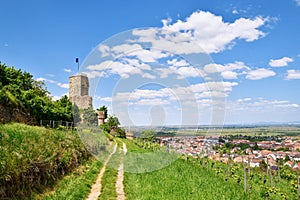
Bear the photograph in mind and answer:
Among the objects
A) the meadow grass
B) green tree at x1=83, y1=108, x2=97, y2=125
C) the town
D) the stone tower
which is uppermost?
the stone tower

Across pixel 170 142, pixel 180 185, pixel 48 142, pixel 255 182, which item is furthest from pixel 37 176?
pixel 170 142

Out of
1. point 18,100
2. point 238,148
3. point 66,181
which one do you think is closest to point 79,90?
point 18,100

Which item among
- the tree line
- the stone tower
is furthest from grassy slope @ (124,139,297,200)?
the stone tower

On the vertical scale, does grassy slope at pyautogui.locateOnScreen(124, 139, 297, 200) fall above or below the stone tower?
below

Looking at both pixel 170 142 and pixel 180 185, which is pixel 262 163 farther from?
pixel 170 142

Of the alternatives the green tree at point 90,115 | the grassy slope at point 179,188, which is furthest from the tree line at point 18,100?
the green tree at point 90,115

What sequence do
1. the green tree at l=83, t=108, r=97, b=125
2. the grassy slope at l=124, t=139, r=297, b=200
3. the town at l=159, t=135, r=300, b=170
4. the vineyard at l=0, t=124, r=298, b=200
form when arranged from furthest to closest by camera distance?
the green tree at l=83, t=108, r=97, b=125 < the town at l=159, t=135, r=300, b=170 < the grassy slope at l=124, t=139, r=297, b=200 < the vineyard at l=0, t=124, r=298, b=200

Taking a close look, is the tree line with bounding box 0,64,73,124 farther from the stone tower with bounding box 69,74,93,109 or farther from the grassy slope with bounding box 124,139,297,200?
the stone tower with bounding box 69,74,93,109

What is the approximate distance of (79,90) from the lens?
2945 inches

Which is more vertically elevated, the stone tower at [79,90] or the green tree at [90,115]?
the stone tower at [79,90]

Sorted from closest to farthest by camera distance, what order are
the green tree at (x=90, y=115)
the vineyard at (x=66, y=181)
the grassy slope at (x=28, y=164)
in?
the grassy slope at (x=28, y=164)
the vineyard at (x=66, y=181)
the green tree at (x=90, y=115)

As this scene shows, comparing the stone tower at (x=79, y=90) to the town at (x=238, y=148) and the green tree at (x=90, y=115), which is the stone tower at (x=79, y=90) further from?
the town at (x=238, y=148)

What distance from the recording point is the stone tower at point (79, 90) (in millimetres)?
68031

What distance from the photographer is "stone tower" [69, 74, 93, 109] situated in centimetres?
6803
